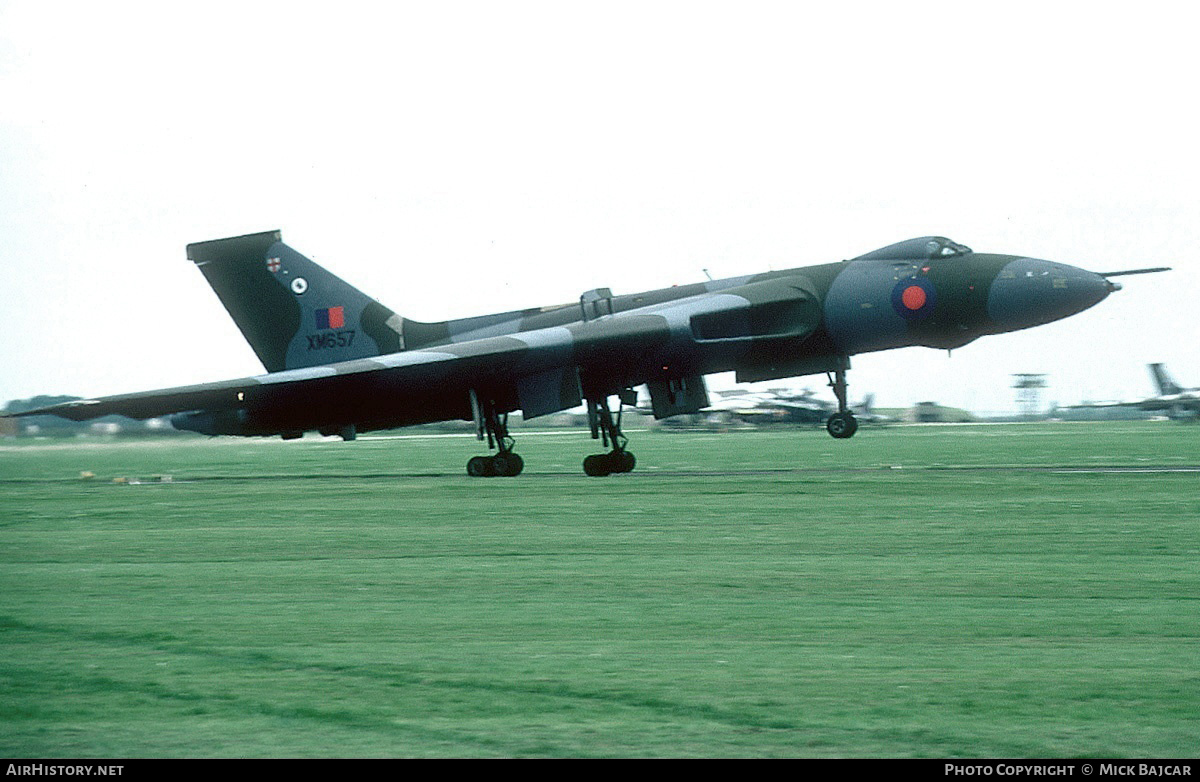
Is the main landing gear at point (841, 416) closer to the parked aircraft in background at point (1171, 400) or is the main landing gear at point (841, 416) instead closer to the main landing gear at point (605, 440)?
the main landing gear at point (605, 440)

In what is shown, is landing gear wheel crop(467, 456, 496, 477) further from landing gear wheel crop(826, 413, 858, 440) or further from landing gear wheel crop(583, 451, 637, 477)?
landing gear wheel crop(826, 413, 858, 440)

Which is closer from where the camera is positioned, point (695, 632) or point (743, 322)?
point (695, 632)

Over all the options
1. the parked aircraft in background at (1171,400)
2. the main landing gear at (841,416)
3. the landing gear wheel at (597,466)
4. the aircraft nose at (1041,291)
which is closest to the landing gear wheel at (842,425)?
the main landing gear at (841,416)

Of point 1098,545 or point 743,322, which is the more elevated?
point 743,322

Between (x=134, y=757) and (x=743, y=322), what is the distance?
777 inches

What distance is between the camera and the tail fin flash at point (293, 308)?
28.0 metres

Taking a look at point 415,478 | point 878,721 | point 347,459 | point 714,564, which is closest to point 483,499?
point 415,478

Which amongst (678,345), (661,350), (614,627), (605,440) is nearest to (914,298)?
(678,345)

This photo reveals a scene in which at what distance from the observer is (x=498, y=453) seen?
84.7ft

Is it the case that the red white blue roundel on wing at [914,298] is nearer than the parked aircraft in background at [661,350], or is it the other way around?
the parked aircraft in background at [661,350]

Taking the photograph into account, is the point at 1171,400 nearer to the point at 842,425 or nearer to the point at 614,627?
the point at 842,425

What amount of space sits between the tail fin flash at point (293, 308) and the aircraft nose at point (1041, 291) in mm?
11692
